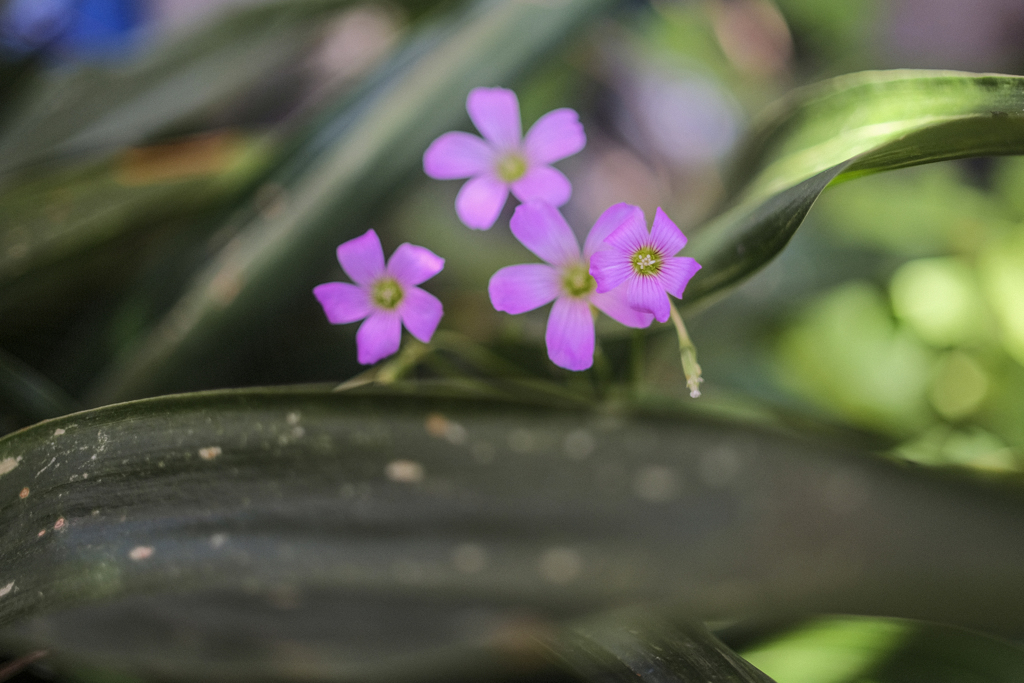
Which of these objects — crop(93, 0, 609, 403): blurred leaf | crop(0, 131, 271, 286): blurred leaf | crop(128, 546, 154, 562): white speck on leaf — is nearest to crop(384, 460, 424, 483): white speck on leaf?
crop(128, 546, 154, 562): white speck on leaf

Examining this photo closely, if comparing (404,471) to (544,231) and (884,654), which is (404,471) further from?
(884,654)

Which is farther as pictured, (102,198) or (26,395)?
(102,198)

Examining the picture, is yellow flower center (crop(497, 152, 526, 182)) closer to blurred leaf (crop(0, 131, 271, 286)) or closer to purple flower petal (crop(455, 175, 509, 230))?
purple flower petal (crop(455, 175, 509, 230))

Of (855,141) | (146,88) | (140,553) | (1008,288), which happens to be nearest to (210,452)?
(140,553)

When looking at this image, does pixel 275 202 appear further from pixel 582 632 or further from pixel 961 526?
pixel 961 526

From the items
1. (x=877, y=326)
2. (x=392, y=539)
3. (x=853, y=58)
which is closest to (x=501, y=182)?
(x=392, y=539)
